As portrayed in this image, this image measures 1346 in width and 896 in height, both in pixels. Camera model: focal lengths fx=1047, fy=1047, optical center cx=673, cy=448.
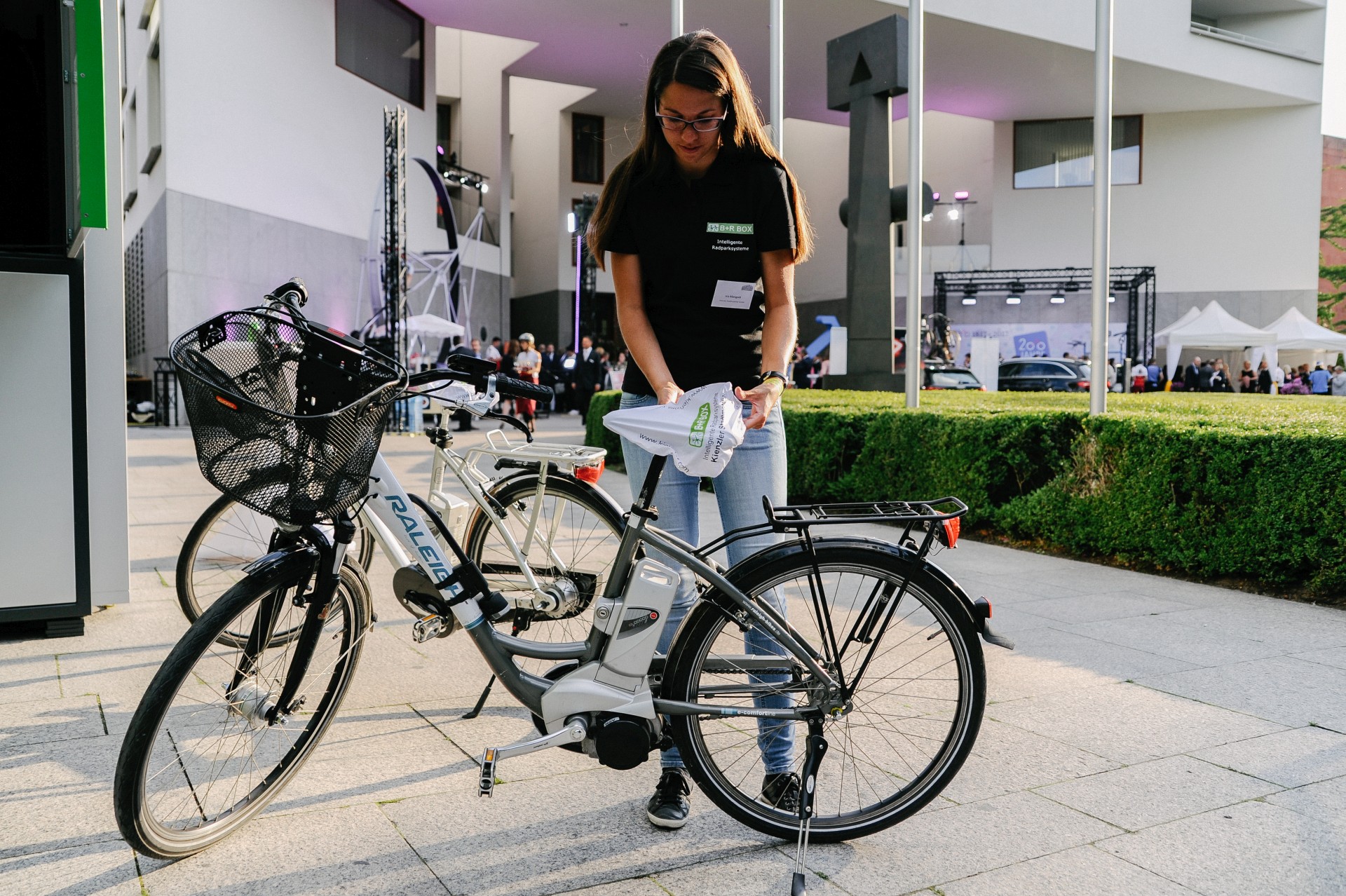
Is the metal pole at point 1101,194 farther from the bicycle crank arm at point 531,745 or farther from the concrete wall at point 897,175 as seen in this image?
the concrete wall at point 897,175

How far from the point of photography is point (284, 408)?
239 centimetres

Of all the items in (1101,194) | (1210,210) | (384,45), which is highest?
(384,45)

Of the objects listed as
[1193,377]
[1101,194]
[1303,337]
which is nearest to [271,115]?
[1101,194]

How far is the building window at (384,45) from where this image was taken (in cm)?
2258

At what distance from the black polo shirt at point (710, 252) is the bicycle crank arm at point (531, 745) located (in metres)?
0.90

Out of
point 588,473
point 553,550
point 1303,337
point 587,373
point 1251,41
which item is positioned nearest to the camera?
point 553,550

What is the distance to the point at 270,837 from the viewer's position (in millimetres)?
2580

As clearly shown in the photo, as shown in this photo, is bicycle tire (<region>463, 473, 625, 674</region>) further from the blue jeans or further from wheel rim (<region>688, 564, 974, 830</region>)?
wheel rim (<region>688, 564, 974, 830</region>)

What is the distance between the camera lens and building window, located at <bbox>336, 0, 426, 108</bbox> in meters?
22.6

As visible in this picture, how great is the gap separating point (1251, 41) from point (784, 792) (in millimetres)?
33742

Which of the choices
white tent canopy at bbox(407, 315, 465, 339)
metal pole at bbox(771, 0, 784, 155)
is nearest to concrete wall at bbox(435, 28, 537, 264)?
white tent canopy at bbox(407, 315, 465, 339)

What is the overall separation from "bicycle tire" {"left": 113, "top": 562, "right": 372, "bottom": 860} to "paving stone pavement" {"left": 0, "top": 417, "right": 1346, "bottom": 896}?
0.30 feet

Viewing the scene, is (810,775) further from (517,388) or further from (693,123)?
(693,123)

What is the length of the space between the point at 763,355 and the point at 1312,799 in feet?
6.29
